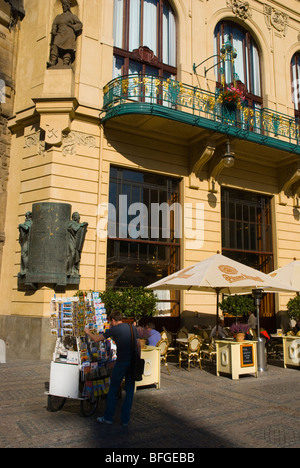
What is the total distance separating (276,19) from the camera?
1911cm

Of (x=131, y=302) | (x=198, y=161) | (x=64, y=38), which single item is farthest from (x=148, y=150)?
(x=131, y=302)

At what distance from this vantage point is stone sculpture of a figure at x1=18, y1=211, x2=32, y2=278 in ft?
40.0

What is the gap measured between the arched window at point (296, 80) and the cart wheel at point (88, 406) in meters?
17.2

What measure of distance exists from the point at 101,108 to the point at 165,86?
252cm

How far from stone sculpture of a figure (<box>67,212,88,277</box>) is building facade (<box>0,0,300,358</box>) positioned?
367 millimetres

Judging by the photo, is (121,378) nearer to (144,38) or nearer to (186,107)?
(186,107)

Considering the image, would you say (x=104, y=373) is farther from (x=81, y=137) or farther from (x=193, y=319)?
(x=81, y=137)

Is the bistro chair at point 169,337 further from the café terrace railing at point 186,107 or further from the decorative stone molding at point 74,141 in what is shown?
the café terrace railing at point 186,107

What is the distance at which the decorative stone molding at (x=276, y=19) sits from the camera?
1894 centimetres

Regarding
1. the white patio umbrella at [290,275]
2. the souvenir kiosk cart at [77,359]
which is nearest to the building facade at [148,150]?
the white patio umbrella at [290,275]

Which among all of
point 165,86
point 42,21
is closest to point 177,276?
point 165,86

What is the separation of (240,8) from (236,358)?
15.9 m

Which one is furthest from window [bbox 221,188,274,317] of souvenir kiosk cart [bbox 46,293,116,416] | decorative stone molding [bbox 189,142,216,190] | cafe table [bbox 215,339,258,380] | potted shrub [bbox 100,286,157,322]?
souvenir kiosk cart [bbox 46,293,116,416]
